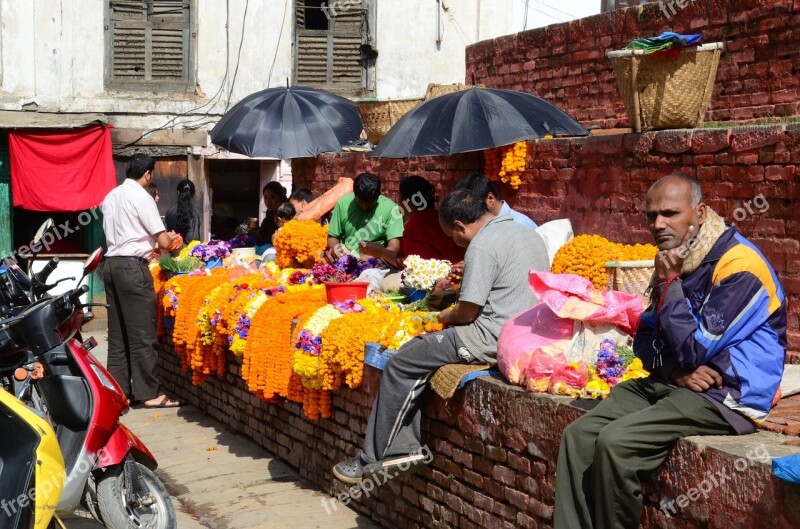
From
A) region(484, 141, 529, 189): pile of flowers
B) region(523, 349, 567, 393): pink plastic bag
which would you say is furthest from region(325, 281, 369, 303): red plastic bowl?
region(523, 349, 567, 393): pink plastic bag

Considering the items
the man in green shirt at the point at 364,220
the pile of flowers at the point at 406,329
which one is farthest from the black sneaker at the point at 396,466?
the man in green shirt at the point at 364,220

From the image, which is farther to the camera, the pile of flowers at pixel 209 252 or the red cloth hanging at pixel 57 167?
the red cloth hanging at pixel 57 167

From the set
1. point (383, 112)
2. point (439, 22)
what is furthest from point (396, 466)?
point (439, 22)

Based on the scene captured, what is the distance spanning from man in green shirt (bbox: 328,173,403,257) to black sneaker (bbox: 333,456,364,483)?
2686 mm

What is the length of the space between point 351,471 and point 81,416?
1432 mm

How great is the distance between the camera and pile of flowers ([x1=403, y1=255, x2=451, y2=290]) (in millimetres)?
6289

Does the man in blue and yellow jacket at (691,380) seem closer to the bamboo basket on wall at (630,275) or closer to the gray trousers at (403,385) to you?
the gray trousers at (403,385)

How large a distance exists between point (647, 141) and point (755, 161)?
2.96ft

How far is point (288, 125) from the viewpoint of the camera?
9445 mm

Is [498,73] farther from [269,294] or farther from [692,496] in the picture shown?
[692,496]

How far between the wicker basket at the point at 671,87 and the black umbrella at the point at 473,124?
2.04 ft

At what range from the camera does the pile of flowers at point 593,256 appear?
5.77 m

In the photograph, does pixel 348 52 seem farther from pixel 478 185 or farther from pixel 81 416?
pixel 81 416

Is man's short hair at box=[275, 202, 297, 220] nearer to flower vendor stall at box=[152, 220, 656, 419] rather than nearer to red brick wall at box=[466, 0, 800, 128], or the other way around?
flower vendor stall at box=[152, 220, 656, 419]
